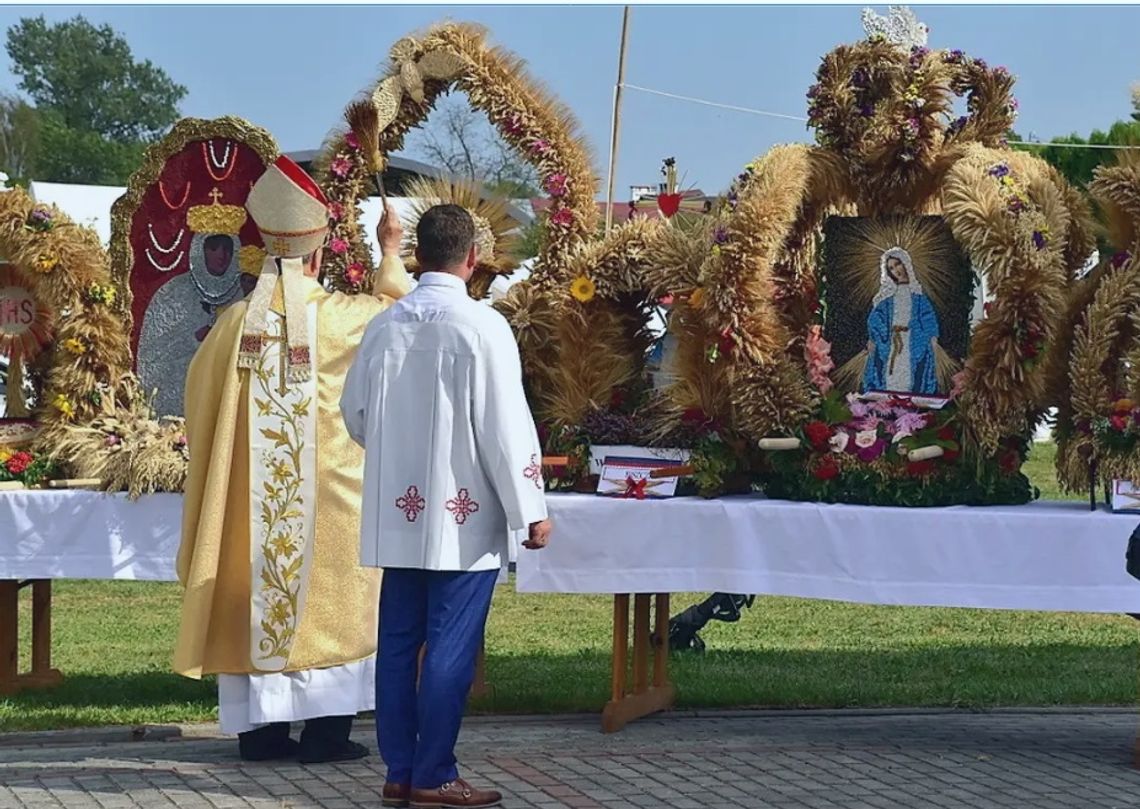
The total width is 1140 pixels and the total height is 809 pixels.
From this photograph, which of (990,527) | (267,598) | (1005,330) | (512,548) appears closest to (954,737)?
(990,527)

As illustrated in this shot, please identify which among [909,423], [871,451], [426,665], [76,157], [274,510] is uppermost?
[76,157]

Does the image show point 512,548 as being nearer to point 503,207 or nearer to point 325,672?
point 325,672

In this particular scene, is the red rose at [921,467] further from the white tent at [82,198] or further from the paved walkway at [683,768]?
the white tent at [82,198]

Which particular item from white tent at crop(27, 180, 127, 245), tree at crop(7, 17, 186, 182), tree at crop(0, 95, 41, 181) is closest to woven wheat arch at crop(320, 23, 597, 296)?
white tent at crop(27, 180, 127, 245)

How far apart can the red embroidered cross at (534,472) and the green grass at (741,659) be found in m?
2.17

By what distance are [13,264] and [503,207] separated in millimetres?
2108

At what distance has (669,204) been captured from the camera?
7.96m

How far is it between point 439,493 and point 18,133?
59786 mm

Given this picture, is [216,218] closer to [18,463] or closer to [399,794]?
[18,463]

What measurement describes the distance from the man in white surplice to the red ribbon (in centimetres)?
129

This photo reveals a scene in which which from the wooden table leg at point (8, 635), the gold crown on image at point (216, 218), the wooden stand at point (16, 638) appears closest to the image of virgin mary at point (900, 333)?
the gold crown on image at point (216, 218)

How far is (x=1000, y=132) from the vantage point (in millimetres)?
7500

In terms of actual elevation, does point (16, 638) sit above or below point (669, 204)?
below

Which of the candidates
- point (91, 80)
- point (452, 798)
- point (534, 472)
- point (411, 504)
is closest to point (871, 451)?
point (534, 472)
